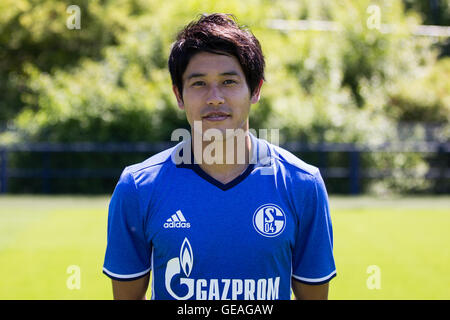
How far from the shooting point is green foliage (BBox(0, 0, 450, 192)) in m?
17.1

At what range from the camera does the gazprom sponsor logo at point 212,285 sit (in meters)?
2.36

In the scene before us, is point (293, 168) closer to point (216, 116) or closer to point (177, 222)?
point (216, 116)

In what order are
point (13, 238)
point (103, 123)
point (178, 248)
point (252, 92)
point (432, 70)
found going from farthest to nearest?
point (432, 70), point (103, 123), point (13, 238), point (252, 92), point (178, 248)

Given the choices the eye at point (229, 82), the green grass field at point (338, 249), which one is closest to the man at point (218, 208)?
the eye at point (229, 82)

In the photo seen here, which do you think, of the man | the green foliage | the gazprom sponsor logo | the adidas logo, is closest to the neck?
the man

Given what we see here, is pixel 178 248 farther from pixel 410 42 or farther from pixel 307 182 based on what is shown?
pixel 410 42

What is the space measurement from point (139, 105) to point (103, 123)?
1223mm

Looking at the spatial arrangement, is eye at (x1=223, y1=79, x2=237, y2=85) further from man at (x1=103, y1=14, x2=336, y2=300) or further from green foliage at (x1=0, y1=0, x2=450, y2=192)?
green foliage at (x1=0, y1=0, x2=450, y2=192)

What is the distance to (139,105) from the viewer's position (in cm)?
1703

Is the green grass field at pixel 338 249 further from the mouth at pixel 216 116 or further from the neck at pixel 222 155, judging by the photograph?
the mouth at pixel 216 116
